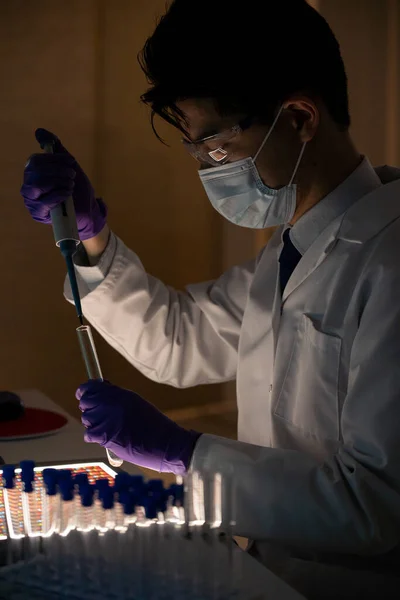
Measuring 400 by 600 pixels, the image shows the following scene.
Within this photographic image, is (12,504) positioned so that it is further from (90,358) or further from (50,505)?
(90,358)

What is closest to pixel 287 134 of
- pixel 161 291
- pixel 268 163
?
pixel 268 163

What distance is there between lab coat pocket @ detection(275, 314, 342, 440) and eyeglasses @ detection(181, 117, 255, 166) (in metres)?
0.35

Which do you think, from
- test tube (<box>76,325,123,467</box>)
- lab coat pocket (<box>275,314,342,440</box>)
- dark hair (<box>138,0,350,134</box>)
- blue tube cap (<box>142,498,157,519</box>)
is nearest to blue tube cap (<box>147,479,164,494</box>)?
blue tube cap (<box>142,498,157,519</box>)

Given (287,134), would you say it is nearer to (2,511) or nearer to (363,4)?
(2,511)

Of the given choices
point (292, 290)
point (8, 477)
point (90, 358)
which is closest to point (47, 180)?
point (90, 358)

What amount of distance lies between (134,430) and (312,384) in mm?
352

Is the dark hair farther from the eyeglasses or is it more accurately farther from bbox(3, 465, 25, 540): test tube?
bbox(3, 465, 25, 540): test tube

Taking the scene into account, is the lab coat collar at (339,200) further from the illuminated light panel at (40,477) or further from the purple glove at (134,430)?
the illuminated light panel at (40,477)

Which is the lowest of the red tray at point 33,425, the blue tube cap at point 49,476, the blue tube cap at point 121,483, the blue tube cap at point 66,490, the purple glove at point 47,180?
the red tray at point 33,425

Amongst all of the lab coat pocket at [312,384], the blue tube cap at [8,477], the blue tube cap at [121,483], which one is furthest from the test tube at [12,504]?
the lab coat pocket at [312,384]

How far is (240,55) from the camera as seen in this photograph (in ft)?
4.09

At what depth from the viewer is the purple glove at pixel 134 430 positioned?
1156 mm

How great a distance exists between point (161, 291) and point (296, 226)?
18.1 inches

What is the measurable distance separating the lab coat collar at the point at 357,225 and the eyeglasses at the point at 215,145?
25 centimetres
